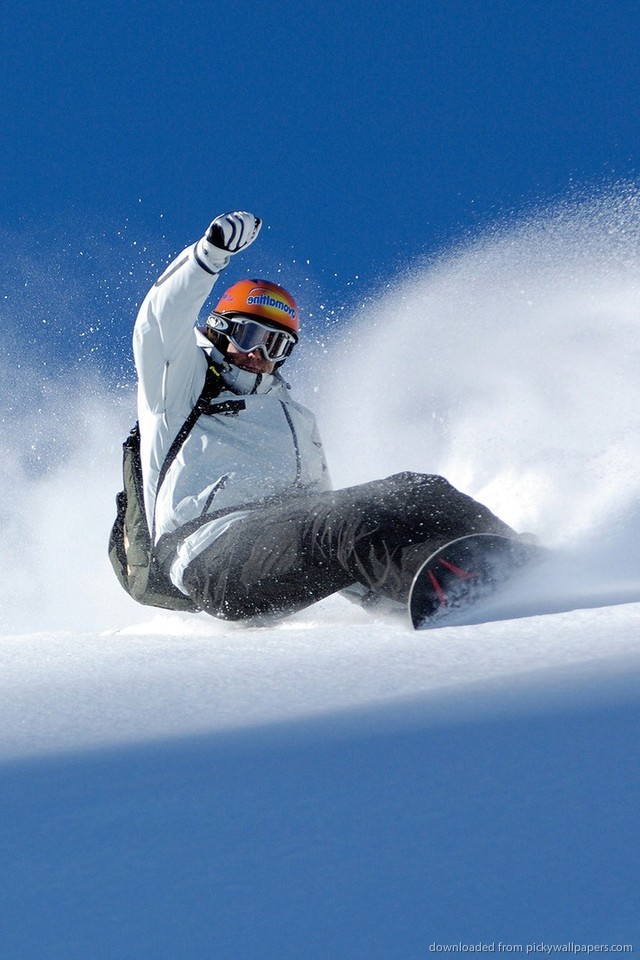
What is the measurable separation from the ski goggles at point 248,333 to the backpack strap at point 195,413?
22 cm

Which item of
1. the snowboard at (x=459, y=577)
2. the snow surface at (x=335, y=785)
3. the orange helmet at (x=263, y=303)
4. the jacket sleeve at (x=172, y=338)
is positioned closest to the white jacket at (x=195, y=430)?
the jacket sleeve at (x=172, y=338)

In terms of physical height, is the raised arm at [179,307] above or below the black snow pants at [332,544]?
above

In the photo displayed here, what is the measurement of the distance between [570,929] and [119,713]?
110cm

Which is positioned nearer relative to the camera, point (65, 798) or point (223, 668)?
point (65, 798)

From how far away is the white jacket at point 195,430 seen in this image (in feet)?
11.7

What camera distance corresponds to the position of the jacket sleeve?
11.6 feet

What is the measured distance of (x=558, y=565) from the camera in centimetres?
331

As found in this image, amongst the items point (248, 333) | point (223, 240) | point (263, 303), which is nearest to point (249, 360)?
point (248, 333)

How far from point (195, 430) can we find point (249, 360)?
519 mm

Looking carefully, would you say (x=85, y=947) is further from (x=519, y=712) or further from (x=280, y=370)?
(x=280, y=370)

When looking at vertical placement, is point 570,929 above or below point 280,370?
below

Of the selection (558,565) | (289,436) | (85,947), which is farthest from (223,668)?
(289,436)

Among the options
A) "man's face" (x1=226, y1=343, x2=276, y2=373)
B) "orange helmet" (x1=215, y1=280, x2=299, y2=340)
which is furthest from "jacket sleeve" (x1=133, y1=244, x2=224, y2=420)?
"orange helmet" (x1=215, y1=280, x2=299, y2=340)

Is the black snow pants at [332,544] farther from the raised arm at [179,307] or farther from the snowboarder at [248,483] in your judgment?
the raised arm at [179,307]
